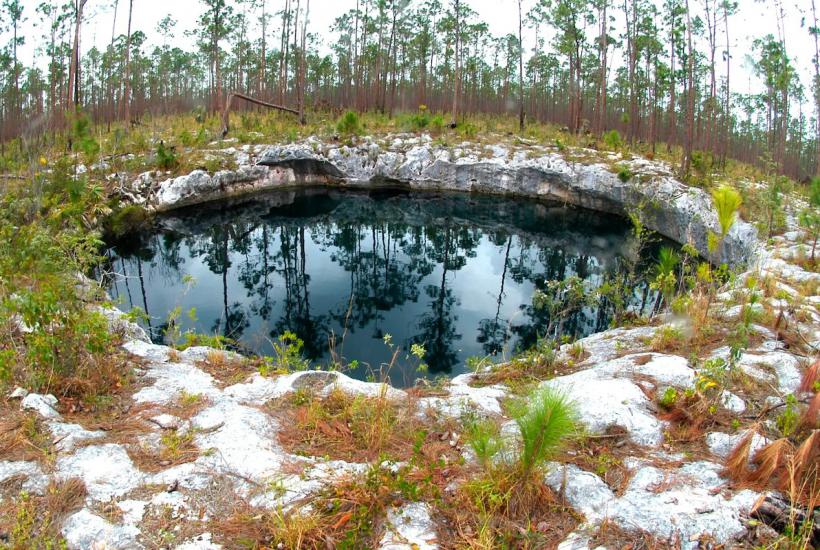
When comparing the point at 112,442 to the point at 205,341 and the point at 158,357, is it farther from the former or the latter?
the point at 205,341

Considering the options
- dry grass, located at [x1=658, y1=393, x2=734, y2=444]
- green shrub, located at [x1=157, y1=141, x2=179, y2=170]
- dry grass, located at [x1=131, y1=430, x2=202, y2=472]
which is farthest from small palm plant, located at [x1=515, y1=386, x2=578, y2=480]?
green shrub, located at [x1=157, y1=141, x2=179, y2=170]

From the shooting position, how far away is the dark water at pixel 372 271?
8.77 metres

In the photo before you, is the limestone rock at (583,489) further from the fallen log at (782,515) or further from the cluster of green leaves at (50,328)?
the cluster of green leaves at (50,328)

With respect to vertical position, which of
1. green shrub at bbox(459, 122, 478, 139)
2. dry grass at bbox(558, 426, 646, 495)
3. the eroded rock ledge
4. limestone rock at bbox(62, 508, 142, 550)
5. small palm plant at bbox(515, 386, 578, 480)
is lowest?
limestone rock at bbox(62, 508, 142, 550)

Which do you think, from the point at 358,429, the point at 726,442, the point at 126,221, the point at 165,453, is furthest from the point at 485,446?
the point at 126,221

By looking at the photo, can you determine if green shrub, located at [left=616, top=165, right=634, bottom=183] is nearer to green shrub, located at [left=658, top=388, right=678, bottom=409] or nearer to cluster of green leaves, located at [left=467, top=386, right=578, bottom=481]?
green shrub, located at [left=658, top=388, right=678, bottom=409]

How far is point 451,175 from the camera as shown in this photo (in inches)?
851

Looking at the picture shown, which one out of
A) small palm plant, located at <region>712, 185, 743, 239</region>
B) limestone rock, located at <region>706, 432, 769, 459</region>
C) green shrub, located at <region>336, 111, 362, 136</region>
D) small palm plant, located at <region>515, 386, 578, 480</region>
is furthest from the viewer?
green shrub, located at <region>336, 111, 362, 136</region>

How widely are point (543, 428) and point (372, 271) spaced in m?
9.60

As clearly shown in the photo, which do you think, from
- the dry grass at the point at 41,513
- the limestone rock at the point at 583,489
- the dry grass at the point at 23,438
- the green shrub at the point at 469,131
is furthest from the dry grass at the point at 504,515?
the green shrub at the point at 469,131

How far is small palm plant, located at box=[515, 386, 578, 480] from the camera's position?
9.55 feet

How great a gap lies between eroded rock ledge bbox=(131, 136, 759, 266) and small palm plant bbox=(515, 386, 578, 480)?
13753 mm

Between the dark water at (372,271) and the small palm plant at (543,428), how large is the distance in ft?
9.69

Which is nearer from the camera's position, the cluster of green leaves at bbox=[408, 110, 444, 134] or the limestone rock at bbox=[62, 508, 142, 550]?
the limestone rock at bbox=[62, 508, 142, 550]
